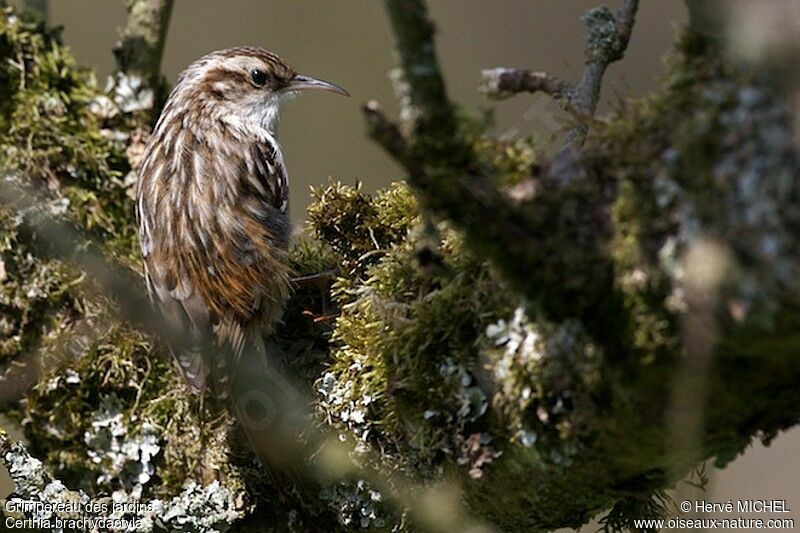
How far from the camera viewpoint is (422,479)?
2166mm

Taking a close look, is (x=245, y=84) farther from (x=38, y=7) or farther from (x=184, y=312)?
(x=184, y=312)

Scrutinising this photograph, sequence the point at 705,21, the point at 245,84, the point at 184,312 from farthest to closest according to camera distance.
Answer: the point at 245,84 < the point at 184,312 < the point at 705,21

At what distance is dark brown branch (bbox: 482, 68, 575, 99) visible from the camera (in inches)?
74.9

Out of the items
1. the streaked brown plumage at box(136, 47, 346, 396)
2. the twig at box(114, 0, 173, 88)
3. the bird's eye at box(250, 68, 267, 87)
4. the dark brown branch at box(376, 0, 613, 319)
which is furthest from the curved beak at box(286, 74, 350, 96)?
the dark brown branch at box(376, 0, 613, 319)

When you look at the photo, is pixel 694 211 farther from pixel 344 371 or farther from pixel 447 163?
pixel 344 371

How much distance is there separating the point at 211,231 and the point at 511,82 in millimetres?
1624

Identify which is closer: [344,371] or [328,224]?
[344,371]

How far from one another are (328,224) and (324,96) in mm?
3718

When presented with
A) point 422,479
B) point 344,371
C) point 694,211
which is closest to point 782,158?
point 694,211

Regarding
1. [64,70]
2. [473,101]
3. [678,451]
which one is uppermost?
[473,101]

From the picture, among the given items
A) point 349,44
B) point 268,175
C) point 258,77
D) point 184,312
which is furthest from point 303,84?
→ point 349,44

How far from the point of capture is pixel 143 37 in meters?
3.36

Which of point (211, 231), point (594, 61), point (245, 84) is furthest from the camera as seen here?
point (245, 84)

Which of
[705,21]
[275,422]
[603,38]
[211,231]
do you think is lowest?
[275,422]
